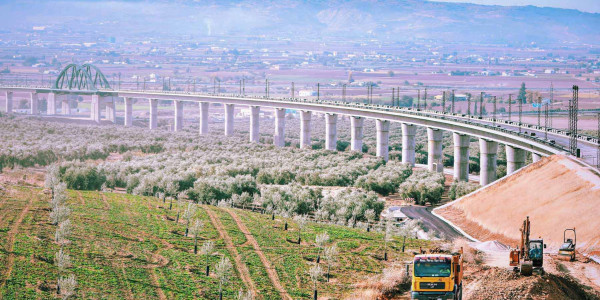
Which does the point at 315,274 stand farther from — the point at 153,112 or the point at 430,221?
the point at 153,112

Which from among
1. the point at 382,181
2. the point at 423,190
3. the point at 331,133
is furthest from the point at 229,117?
the point at 423,190

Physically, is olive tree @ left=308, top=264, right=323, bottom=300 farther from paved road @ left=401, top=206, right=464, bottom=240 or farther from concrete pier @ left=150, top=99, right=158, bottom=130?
concrete pier @ left=150, top=99, right=158, bottom=130

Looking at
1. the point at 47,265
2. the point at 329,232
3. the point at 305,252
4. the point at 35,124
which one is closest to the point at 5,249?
the point at 47,265

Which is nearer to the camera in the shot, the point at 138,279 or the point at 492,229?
the point at 138,279

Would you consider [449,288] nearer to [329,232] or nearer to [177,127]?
[329,232]

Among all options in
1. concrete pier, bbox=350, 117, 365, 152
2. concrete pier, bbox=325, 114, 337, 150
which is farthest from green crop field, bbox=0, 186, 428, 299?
concrete pier, bbox=325, 114, 337, 150

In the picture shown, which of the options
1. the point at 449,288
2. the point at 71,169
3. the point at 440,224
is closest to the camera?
A: the point at 449,288
